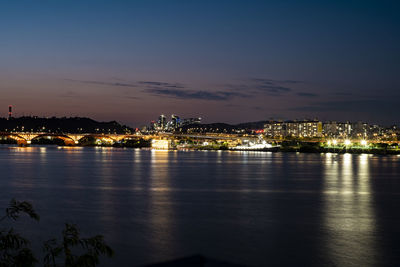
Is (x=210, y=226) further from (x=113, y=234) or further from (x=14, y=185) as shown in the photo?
(x=14, y=185)

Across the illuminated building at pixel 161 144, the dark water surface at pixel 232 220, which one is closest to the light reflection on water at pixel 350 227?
the dark water surface at pixel 232 220

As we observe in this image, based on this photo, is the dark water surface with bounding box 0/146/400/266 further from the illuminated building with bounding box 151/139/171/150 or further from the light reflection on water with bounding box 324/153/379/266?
the illuminated building with bounding box 151/139/171/150

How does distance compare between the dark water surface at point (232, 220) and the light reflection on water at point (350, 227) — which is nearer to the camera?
the light reflection on water at point (350, 227)

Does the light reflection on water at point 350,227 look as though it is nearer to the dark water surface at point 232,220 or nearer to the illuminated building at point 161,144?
the dark water surface at point 232,220

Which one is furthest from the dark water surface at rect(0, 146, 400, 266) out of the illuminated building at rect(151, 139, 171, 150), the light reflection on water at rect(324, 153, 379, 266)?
the illuminated building at rect(151, 139, 171, 150)

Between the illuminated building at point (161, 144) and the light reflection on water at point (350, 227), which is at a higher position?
the illuminated building at point (161, 144)

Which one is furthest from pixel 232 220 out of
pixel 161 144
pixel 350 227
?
pixel 161 144

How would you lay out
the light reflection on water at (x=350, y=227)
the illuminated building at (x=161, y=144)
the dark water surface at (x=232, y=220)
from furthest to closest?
the illuminated building at (x=161, y=144)
the dark water surface at (x=232, y=220)
the light reflection on water at (x=350, y=227)

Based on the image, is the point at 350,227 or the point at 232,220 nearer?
the point at 350,227

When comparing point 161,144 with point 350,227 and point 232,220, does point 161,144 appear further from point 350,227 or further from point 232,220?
point 350,227

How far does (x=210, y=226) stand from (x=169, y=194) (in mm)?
8975

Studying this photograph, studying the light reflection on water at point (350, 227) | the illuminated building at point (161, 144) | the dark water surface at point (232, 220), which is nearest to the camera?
the light reflection on water at point (350, 227)

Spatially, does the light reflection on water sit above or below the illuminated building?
below

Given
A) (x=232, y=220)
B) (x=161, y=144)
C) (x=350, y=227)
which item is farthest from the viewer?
(x=161, y=144)
